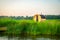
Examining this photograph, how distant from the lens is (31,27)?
1.76 metres

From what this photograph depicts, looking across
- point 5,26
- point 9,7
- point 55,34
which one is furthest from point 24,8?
point 55,34

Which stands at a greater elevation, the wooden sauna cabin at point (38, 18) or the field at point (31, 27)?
the wooden sauna cabin at point (38, 18)

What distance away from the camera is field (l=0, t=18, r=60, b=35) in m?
1.74

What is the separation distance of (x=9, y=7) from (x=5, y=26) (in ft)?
0.76

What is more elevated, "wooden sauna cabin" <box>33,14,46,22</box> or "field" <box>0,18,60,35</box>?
"wooden sauna cabin" <box>33,14,46,22</box>

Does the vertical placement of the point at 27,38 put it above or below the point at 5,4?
below

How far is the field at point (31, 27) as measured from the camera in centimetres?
174

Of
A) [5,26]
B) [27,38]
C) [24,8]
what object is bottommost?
[27,38]

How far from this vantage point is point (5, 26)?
1766 mm

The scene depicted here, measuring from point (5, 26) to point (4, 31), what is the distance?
0.06 m

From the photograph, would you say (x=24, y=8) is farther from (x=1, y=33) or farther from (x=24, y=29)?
(x=1, y=33)

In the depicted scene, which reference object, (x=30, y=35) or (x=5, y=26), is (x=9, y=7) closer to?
(x=5, y=26)

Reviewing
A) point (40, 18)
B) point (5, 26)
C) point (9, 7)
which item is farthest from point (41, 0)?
point (5, 26)

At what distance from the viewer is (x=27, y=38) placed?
1.74 meters
